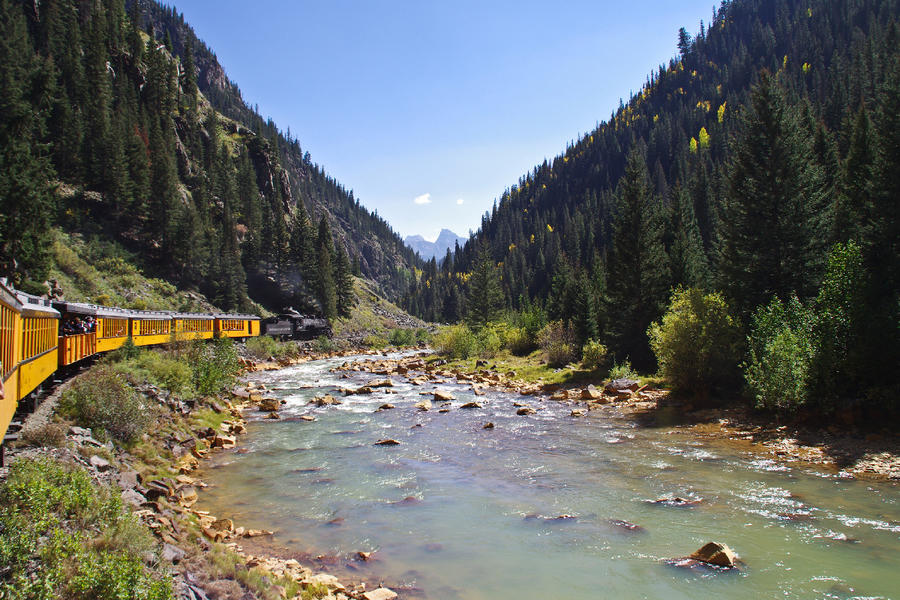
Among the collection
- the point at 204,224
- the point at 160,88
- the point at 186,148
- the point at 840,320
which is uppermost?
the point at 160,88

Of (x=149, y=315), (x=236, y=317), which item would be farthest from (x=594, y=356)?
(x=236, y=317)

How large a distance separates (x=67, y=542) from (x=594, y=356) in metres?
35.8

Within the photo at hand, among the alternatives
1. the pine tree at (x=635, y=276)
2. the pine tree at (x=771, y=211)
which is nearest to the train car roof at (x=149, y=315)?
the pine tree at (x=635, y=276)

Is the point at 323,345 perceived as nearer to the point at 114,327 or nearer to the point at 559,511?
the point at 114,327

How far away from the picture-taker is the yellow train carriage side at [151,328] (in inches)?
1114

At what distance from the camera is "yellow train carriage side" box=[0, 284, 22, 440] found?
898 centimetres

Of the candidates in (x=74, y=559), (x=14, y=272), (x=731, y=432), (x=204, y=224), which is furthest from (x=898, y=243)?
(x=204, y=224)

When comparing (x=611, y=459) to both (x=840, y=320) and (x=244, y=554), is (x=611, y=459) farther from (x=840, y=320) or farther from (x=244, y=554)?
(x=244, y=554)

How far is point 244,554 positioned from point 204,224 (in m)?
74.1

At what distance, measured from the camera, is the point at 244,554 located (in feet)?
30.1

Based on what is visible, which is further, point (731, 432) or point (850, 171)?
point (850, 171)

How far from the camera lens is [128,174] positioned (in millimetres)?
62188

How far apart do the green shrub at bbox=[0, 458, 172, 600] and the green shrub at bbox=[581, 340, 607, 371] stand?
34.0 metres

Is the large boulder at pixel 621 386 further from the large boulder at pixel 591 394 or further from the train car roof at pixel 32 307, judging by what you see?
the train car roof at pixel 32 307
